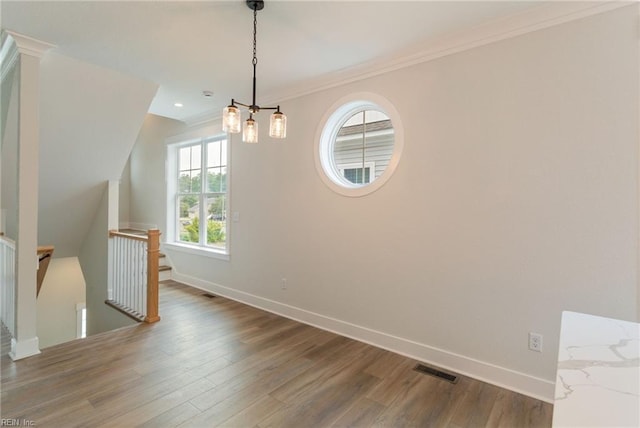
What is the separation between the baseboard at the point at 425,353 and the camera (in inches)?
85.2

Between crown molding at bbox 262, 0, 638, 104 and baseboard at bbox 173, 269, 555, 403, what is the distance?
2426mm

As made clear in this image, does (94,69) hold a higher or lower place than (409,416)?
higher

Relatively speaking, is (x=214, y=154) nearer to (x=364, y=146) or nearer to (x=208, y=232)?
(x=208, y=232)

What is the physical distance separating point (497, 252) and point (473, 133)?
3.04ft

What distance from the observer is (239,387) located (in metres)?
2.21

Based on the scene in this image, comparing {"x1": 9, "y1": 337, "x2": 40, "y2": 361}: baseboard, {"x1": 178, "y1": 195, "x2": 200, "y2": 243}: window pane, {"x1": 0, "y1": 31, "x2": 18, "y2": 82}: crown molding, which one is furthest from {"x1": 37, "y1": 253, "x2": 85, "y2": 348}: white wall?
{"x1": 0, "y1": 31, "x2": 18, "y2": 82}: crown molding

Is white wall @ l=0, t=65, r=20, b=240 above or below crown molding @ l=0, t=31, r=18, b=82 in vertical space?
below

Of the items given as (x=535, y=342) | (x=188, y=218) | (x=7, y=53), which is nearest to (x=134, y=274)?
(x=188, y=218)

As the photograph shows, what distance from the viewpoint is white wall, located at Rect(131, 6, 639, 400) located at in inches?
75.5

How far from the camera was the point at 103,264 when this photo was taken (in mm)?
4387

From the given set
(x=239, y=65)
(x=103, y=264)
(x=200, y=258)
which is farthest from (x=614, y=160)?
(x=103, y=264)

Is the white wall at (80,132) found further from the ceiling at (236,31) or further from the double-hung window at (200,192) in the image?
the double-hung window at (200,192)

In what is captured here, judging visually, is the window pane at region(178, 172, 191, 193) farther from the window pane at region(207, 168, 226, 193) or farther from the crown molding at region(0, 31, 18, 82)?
the crown molding at region(0, 31, 18, 82)

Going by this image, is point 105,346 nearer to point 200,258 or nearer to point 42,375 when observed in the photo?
point 42,375
